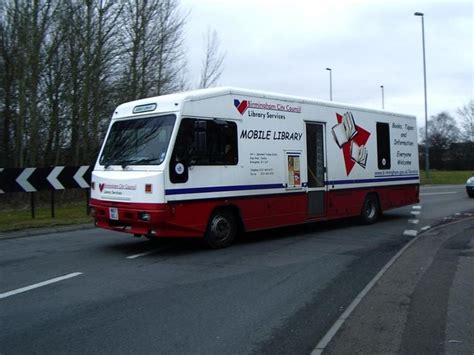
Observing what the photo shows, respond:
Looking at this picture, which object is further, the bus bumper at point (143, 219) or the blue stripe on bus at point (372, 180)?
the blue stripe on bus at point (372, 180)

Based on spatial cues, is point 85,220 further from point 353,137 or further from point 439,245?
point 439,245

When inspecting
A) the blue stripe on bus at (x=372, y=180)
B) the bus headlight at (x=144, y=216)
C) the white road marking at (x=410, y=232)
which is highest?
the blue stripe on bus at (x=372, y=180)

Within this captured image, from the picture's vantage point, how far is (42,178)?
554 inches

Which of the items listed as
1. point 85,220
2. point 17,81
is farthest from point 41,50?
point 85,220

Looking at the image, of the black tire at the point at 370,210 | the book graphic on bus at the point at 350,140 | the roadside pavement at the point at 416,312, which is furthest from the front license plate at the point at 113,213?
the black tire at the point at 370,210

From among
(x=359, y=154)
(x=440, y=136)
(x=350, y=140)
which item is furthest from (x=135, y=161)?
(x=440, y=136)

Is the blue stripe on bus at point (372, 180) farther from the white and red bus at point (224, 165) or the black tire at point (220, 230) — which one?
the black tire at point (220, 230)

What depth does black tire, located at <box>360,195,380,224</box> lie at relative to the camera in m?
13.9

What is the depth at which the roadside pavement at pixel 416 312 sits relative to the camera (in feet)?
15.0

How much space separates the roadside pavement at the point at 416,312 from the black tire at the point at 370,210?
4.90 meters

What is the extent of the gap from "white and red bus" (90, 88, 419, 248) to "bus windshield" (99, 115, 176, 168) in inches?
1.0

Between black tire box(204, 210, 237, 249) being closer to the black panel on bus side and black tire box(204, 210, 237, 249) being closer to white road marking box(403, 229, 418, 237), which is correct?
white road marking box(403, 229, 418, 237)

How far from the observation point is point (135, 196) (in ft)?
29.4

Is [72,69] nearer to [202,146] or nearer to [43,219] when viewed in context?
[43,219]
